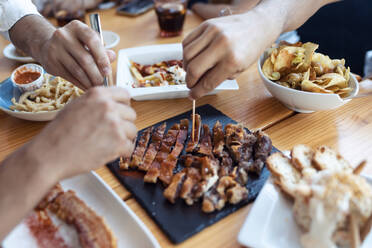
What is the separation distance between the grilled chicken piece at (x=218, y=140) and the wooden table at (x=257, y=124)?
0.68 feet

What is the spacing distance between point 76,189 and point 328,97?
1.26 metres

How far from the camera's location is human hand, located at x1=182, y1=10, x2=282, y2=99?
1.27 m

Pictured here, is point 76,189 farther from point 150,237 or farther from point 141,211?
point 150,237

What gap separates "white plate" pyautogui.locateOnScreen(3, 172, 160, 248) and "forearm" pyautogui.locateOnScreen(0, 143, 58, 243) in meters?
0.16

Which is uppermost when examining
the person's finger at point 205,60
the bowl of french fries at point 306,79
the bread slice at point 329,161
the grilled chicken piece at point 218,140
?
the person's finger at point 205,60

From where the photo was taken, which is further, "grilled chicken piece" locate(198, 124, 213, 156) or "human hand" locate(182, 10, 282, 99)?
"grilled chicken piece" locate(198, 124, 213, 156)

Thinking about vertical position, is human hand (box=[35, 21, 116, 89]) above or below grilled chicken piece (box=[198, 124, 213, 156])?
above

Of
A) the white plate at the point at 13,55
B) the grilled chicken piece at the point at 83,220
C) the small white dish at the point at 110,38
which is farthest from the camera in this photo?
the small white dish at the point at 110,38

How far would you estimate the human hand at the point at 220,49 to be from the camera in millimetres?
1271

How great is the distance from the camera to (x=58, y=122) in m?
0.98

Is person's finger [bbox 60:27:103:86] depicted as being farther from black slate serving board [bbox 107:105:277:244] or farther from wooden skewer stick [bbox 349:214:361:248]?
wooden skewer stick [bbox 349:214:361:248]

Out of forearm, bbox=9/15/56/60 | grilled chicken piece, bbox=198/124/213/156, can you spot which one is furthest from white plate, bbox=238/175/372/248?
forearm, bbox=9/15/56/60

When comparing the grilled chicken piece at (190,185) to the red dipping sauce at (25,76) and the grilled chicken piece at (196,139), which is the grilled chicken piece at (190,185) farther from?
the red dipping sauce at (25,76)

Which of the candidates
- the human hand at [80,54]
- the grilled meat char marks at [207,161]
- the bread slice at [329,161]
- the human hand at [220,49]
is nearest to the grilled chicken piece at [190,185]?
the grilled meat char marks at [207,161]
